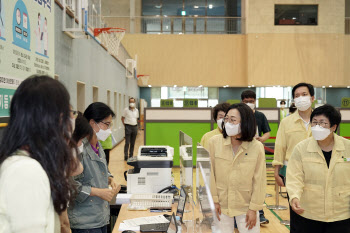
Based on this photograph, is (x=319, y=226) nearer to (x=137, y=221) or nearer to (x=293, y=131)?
(x=293, y=131)

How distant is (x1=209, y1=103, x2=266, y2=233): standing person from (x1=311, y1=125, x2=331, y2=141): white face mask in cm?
40

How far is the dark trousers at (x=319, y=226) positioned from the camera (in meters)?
2.64

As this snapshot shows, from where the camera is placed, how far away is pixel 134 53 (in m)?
18.3

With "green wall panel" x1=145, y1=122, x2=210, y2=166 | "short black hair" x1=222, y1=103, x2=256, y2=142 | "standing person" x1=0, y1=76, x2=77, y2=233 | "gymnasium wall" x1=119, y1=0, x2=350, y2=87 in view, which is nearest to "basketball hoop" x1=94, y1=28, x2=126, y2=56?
"green wall panel" x1=145, y1=122, x2=210, y2=166

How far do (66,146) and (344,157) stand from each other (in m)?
2.10

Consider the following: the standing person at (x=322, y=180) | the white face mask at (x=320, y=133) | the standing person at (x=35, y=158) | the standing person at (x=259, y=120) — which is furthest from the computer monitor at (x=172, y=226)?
the standing person at (x=259, y=120)

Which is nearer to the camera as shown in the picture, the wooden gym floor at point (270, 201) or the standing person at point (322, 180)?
the standing person at point (322, 180)

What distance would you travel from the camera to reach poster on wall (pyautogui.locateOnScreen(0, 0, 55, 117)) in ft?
9.50

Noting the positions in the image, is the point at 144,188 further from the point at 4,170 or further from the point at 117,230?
the point at 4,170

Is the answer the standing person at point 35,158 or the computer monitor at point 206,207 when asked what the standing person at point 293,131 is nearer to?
the computer monitor at point 206,207

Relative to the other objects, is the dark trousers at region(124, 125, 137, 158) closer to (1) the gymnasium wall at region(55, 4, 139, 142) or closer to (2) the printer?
(1) the gymnasium wall at region(55, 4, 139, 142)

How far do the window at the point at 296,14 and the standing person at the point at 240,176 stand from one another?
1654 cm

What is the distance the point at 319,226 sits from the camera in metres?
2.68

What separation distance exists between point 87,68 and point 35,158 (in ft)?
24.3
